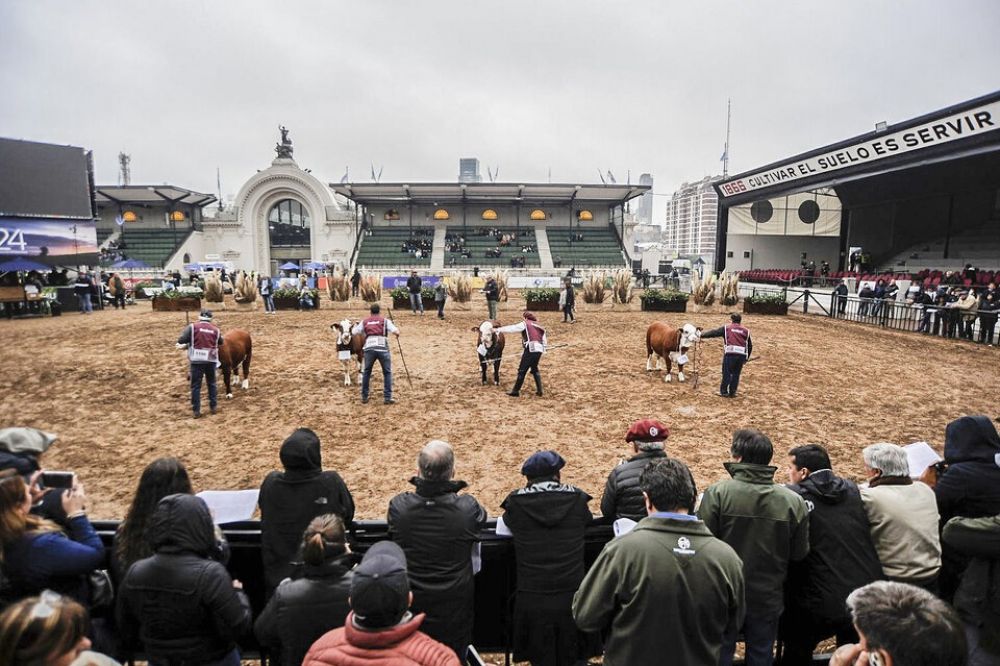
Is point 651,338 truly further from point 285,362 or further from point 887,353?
point 285,362

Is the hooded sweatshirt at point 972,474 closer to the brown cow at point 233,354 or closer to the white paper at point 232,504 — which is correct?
the white paper at point 232,504

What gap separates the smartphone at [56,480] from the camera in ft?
10.4

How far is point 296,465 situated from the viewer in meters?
Answer: 3.47

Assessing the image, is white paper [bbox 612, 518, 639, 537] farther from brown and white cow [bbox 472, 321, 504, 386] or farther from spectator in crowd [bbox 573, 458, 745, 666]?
brown and white cow [bbox 472, 321, 504, 386]

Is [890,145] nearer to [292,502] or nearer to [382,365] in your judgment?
[382,365]

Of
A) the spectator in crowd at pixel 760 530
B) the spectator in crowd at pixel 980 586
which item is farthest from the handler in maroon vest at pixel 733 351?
the spectator in crowd at pixel 980 586

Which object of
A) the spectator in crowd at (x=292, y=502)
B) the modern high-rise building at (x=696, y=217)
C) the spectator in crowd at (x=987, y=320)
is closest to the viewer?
the spectator in crowd at (x=292, y=502)

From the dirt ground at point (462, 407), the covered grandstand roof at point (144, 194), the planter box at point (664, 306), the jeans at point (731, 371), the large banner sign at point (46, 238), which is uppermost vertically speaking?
the covered grandstand roof at point (144, 194)

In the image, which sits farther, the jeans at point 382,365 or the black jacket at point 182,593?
the jeans at point 382,365

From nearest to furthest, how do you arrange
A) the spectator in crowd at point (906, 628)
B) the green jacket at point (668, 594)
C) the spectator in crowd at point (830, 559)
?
the spectator in crowd at point (906, 628) < the green jacket at point (668, 594) < the spectator in crowd at point (830, 559)

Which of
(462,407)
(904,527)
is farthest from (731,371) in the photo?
(904,527)

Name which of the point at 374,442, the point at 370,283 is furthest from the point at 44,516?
the point at 370,283

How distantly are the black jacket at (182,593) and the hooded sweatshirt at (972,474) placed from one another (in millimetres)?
3998

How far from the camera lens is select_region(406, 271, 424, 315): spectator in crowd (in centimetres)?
2169
